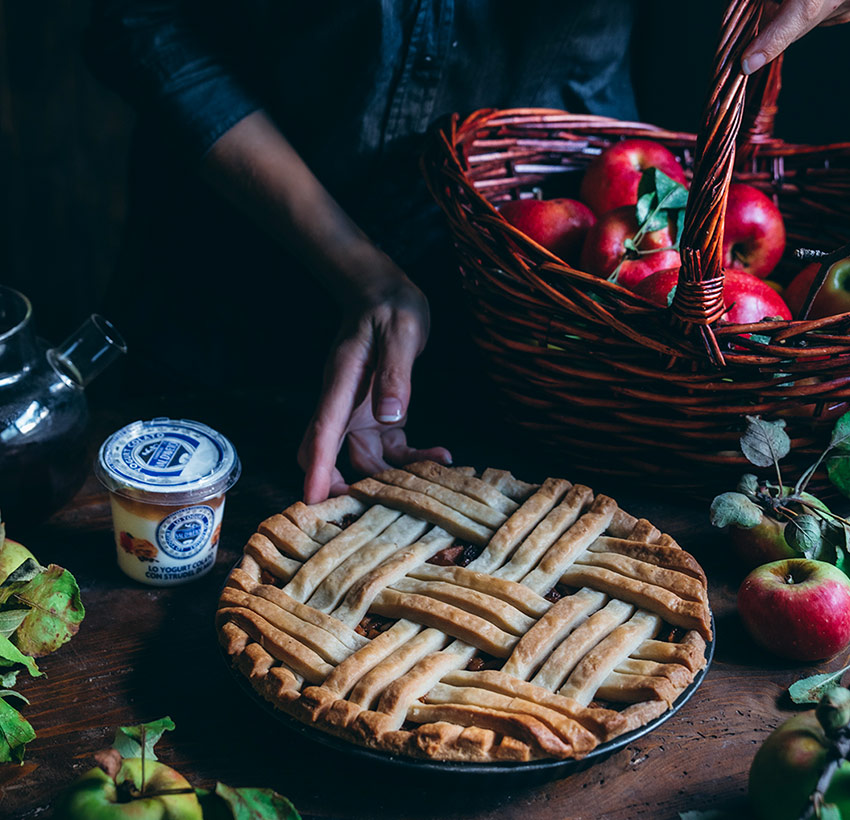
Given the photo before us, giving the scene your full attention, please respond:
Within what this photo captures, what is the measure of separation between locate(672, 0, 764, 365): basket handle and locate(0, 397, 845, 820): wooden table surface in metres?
0.36

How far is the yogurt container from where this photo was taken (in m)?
1.00

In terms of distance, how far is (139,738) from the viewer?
707mm

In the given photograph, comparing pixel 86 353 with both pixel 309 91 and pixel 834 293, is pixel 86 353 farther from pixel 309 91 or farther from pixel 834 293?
pixel 834 293

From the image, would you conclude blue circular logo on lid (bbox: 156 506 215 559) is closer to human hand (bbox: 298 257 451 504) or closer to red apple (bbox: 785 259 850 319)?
human hand (bbox: 298 257 451 504)

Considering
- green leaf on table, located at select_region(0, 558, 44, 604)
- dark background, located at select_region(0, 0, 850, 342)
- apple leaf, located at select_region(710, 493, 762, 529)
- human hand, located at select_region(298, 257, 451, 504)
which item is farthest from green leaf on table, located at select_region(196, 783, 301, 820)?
dark background, located at select_region(0, 0, 850, 342)

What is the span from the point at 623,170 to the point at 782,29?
41cm

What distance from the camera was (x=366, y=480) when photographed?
3.77 ft

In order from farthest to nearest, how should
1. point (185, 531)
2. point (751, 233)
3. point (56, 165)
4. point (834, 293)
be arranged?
point (56, 165)
point (751, 233)
point (834, 293)
point (185, 531)

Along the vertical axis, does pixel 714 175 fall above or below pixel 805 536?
A: above

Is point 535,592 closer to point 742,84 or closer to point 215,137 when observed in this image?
point 742,84

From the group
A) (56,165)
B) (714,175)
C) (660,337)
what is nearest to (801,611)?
(660,337)

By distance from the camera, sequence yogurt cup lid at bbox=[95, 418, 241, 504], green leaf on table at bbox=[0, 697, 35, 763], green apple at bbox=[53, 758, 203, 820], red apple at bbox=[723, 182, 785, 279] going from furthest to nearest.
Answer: red apple at bbox=[723, 182, 785, 279]
yogurt cup lid at bbox=[95, 418, 241, 504]
green leaf on table at bbox=[0, 697, 35, 763]
green apple at bbox=[53, 758, 203, 820]

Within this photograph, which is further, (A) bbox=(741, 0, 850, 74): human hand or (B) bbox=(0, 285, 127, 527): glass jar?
(B) bbox=(0, 285, 127, 527): glass jar

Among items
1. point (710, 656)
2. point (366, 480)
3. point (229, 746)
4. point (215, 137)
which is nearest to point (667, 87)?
point (215, 137)
